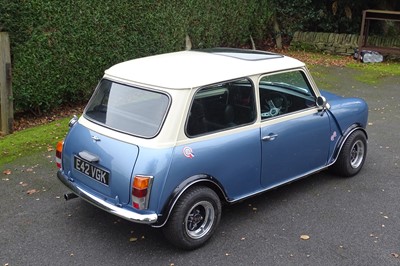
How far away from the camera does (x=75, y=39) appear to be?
884 centimetres

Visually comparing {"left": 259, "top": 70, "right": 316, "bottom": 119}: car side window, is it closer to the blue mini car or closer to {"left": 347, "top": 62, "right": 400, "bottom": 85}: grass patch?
the blue mini car

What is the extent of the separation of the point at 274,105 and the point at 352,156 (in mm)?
1745

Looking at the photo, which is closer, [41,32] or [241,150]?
[241,150]

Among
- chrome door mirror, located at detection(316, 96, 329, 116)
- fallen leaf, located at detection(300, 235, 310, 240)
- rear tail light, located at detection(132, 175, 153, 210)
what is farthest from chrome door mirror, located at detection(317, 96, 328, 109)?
rear tail light, located at detection(132, 175, 153, 210)

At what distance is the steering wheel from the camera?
4991mm

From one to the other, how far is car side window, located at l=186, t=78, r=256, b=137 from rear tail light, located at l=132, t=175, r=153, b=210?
629 mm

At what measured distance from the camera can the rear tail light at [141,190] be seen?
13.2ft

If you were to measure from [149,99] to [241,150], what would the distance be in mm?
1046

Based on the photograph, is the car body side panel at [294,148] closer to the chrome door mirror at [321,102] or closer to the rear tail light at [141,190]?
the chrome door mirror at [321,102]

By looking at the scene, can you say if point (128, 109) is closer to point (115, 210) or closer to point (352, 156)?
point (115, 210)

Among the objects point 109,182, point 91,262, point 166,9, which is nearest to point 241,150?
point 109,182

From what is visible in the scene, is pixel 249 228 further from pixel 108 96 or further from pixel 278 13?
pixel 278 13

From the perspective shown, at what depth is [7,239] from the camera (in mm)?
4633

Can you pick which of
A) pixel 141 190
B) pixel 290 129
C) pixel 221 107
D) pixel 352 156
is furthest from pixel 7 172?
pixel 352 156
